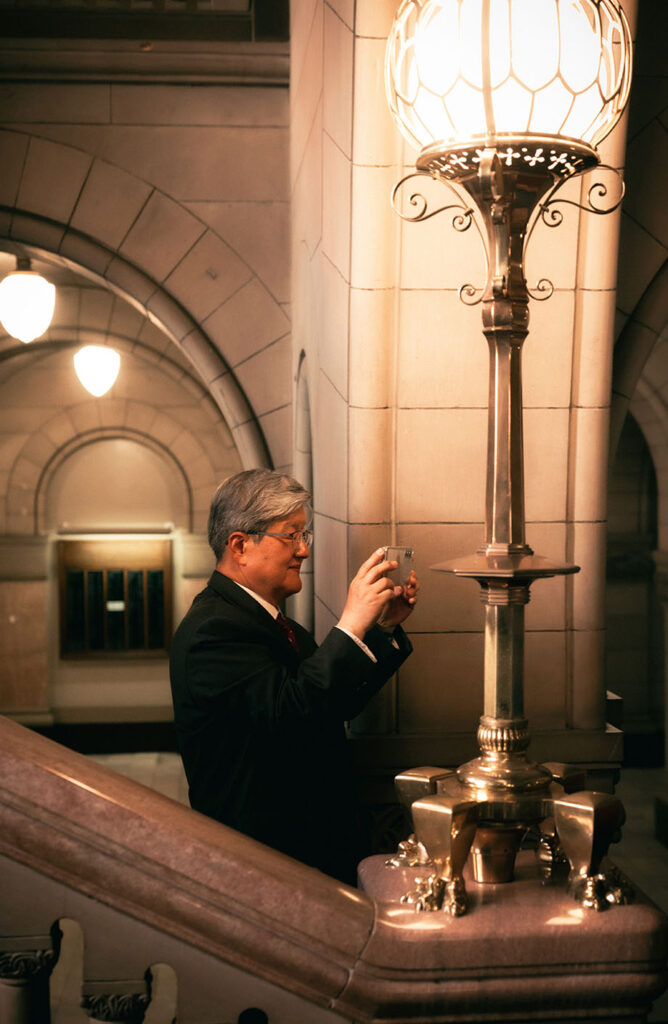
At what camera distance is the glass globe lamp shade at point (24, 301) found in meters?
6.31

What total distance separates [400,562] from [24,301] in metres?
4.79

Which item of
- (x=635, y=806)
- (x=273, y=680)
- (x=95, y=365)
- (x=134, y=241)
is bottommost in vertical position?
(x=635, y=806)

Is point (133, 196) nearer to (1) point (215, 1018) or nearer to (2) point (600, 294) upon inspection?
(2) point (600, 294)

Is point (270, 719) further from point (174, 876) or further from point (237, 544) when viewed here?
point (174, 876)

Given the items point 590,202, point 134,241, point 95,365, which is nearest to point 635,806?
point 95,365

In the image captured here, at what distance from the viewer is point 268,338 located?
5.42m

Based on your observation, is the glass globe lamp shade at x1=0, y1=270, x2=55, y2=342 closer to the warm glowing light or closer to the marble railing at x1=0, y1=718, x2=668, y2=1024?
the warm glowing light

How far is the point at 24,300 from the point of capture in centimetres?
631

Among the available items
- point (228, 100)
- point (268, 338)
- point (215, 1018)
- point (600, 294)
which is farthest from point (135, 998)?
point (228, 100)

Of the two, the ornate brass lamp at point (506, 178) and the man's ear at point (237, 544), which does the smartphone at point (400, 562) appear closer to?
the man's ear at point (237, 544)

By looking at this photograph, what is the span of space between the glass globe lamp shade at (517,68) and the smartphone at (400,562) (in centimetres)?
83

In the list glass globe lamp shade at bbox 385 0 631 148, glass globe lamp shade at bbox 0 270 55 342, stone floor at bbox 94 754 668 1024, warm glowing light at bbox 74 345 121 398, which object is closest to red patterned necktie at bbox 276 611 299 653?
glass globe lamp shade at bbox 385 0 631 148

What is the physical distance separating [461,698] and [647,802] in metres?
6.49

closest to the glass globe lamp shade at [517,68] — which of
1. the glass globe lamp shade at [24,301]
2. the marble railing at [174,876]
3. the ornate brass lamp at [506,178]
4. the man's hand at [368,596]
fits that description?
the ornate brass lamp at [506,178]
